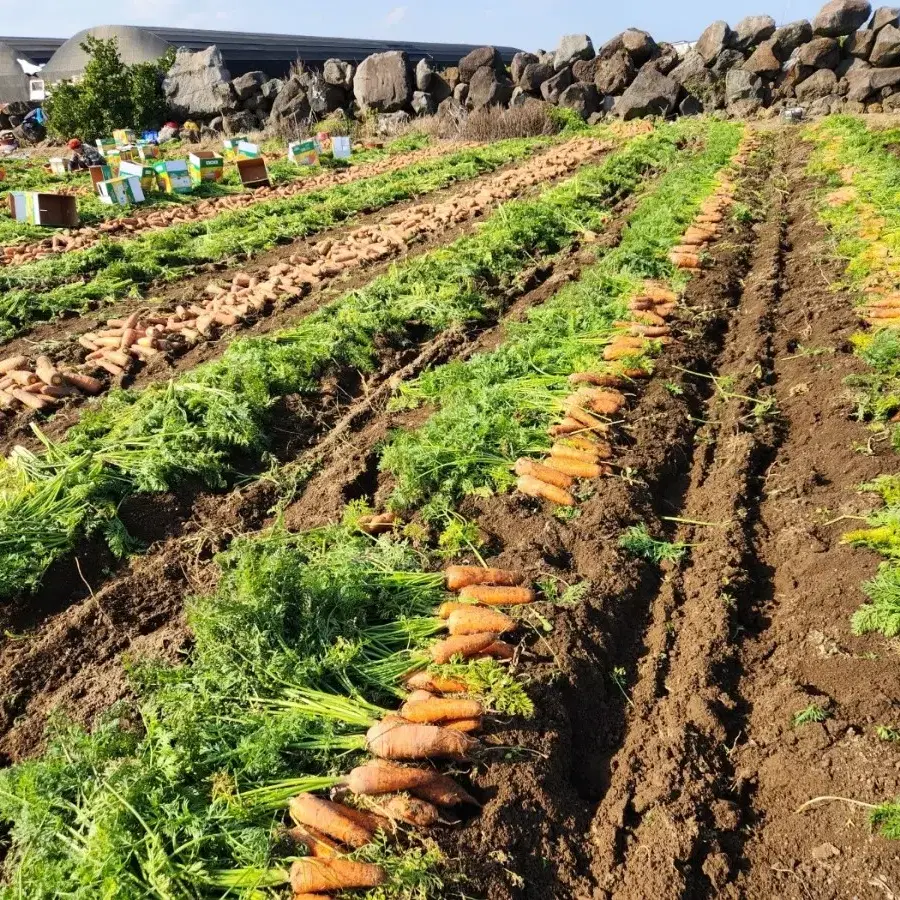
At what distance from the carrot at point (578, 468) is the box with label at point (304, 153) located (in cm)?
1750

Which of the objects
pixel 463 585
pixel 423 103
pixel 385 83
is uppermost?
pixel 385 83

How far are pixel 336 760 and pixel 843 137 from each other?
1847 cm

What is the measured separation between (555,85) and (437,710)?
2845 cm

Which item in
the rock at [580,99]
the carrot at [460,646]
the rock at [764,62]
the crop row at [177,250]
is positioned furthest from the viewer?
the rock at [580,99]

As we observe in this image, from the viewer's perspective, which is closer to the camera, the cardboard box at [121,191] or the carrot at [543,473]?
the carrot at [543,473]

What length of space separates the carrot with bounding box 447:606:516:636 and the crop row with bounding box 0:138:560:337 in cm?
750

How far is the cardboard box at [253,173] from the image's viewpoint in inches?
693

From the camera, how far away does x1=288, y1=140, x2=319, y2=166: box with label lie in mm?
19938

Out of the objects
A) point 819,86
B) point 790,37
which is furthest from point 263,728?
point 790,37

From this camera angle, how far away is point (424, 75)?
2867 centimetres

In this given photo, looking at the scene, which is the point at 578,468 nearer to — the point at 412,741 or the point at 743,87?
the point at 412,741

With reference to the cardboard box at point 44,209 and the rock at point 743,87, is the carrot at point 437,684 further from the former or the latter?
the rock at point 743,87

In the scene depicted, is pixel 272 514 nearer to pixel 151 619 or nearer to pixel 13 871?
pixel 151 619

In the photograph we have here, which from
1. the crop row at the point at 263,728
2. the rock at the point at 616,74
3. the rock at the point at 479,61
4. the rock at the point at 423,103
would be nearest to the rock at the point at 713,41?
the rock at the point at 616,74
